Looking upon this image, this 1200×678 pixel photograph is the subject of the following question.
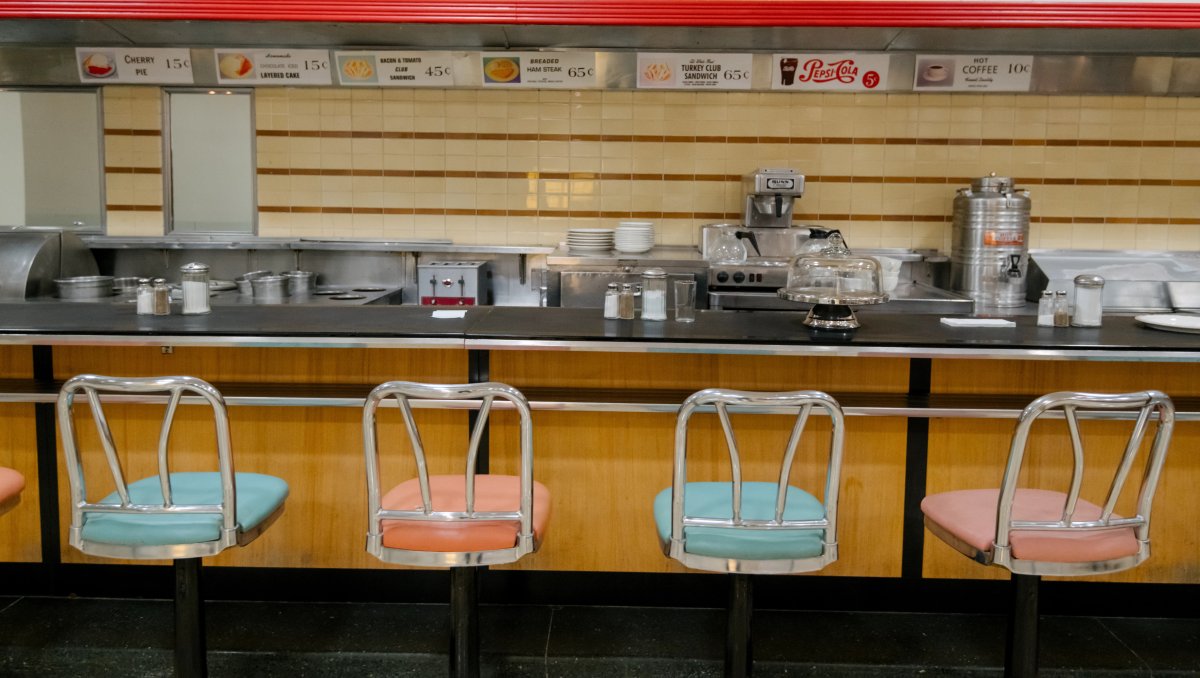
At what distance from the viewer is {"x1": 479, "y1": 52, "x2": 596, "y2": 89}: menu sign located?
5719 millimetres

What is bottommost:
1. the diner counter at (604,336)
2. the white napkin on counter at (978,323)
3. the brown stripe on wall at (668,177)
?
the diner counter at (604,336)

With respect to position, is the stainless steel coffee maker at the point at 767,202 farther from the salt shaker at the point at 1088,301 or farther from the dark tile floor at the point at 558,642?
the dark tile floor at the point at 558,642

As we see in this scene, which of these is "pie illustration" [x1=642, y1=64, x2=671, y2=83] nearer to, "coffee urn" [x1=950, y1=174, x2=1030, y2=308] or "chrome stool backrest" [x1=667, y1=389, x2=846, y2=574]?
"coffee urn" [x1=950, y1=174, x2=1030, y2=308]

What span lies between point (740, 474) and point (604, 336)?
2.99 feet

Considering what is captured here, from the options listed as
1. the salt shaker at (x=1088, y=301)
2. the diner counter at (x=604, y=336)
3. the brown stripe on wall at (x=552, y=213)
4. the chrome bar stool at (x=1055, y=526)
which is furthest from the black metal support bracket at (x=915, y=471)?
the brown stripe on wall at (x=552, y=213)

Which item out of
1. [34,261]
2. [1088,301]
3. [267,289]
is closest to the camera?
[1088,301]

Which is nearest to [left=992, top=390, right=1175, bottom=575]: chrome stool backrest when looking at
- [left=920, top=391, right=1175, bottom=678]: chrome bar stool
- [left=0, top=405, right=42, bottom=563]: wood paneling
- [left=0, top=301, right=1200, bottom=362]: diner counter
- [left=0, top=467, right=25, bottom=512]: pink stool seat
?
[left=920, top=391, right=1175, bottom=678]: chrome bar stool

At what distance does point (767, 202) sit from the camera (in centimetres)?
563

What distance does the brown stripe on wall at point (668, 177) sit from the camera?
19.4 feet

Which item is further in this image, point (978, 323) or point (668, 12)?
point (668, 12)

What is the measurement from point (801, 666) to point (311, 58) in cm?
439

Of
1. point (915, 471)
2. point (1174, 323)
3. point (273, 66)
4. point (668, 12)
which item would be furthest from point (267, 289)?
point (1174, 323)

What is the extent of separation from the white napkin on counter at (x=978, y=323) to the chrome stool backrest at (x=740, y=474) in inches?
52.5

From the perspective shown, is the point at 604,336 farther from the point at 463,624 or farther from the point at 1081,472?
the point at 1081,472
